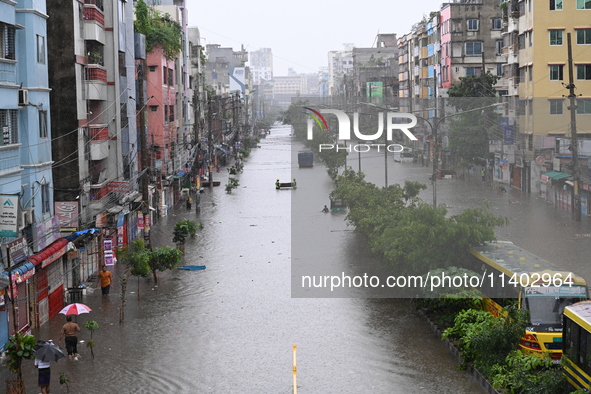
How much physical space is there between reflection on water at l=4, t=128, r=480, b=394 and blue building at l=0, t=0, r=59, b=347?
233cm

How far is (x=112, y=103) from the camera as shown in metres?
34.6

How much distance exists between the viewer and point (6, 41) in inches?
854

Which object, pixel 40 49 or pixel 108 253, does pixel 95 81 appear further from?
pixel 40 49

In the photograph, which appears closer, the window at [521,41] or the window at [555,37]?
the window at [555,37]

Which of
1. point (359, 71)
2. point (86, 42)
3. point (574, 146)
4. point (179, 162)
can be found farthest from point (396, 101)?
point (86, 42)

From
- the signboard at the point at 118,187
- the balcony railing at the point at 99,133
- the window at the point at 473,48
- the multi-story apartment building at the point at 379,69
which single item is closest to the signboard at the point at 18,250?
the balcony railing at the point at 99,133

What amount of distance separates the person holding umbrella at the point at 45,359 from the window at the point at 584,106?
37444 millimetres

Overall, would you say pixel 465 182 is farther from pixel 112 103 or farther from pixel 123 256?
pixel 123 256

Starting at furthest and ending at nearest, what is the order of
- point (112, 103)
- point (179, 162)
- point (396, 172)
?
point (396, 172) < point (179, 162) < point (112, 103)

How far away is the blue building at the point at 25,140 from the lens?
67.9ft

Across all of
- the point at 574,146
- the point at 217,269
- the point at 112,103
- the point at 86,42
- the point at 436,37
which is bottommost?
the point at 217,269

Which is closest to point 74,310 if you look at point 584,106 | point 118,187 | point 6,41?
point 6,41

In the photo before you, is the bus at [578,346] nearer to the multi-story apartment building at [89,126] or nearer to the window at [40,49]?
the multi-story apartment building at [89,126]

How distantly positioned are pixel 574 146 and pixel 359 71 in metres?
117
